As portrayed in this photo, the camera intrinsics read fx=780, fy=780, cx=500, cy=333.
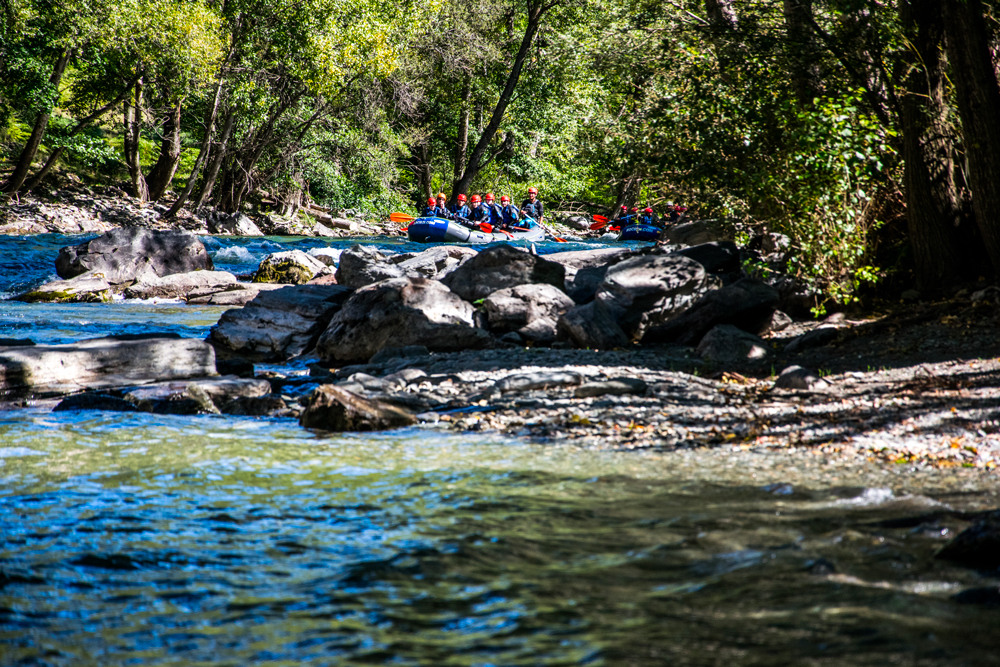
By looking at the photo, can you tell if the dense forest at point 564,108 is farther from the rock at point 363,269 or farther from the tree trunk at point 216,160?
the rock at point 363,269

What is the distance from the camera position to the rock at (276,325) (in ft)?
34.6

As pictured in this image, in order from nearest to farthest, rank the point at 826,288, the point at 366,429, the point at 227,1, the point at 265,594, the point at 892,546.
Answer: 1. the point at 265,594
2. the point at 892,546
3. the point at 366,429
4. the point at 826,288
5. the point at 227,1

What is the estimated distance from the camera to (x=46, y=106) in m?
22.3

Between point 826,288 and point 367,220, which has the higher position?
point 367,220

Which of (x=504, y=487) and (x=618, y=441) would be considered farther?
(x=618, y=441)

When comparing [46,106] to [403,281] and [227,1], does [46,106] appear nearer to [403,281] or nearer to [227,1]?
[227,1]

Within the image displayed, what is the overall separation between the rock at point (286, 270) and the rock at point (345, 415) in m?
10.5

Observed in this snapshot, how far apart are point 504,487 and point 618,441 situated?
146 cm

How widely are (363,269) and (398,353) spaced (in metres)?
5.87

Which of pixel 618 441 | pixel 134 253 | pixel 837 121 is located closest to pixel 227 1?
pixel 134 253

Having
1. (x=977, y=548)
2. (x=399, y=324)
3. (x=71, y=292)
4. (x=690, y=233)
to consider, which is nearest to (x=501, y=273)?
(x=399, y=324)

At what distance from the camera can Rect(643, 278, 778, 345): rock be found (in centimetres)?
941

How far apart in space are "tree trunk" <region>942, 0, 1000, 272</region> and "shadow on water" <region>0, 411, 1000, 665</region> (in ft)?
17.7

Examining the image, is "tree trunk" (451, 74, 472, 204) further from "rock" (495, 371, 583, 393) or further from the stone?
the stone
